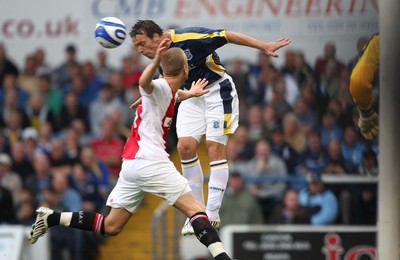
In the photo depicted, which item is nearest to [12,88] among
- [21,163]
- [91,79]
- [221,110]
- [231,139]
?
[91,79]

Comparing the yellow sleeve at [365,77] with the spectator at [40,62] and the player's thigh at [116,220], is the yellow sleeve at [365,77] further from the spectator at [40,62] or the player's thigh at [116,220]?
the spectator at [40,62]

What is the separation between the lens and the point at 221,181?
10.0 metres

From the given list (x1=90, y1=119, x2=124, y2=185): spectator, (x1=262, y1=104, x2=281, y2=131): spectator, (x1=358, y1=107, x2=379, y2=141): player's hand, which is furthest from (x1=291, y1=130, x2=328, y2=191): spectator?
(x1=358, y1=107, x2=379, y2=141): player's hand

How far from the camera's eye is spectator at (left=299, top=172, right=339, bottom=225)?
45.5ft

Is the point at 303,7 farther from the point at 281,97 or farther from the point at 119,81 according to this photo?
the point at 119,81

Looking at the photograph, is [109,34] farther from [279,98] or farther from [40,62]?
[40,62]

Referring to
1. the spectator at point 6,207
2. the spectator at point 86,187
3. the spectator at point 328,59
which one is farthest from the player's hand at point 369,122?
the spectator at point 6,207

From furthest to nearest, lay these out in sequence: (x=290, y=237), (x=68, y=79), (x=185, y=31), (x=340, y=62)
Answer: (x=68, y=79) → (x=340, y=62) → (x=290, y=237) → (x=185, y=31)

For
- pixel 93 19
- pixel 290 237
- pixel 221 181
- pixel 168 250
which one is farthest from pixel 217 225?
pixel 93 19

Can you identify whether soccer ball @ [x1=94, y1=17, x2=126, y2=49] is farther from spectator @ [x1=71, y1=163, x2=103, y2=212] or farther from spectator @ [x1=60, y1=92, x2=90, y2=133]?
spectator @ [x1=60, y1=92, x2=90, y2=133]

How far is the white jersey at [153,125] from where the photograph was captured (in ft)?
29.7

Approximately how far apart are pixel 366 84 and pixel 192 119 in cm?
171

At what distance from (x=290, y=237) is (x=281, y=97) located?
274 cm

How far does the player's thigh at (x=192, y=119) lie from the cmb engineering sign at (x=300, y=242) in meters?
3.05
